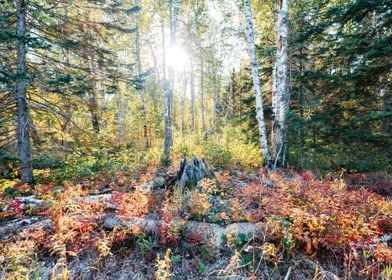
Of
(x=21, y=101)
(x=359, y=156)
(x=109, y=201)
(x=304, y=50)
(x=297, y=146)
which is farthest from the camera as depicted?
(x=304, y=50)

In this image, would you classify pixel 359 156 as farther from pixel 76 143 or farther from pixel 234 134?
pixel 76 143


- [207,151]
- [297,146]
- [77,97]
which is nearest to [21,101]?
[77,97]

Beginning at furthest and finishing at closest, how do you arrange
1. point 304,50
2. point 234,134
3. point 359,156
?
1. point 234,134
2. point 304,50
3. point 359,156

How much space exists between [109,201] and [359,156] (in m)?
8.85

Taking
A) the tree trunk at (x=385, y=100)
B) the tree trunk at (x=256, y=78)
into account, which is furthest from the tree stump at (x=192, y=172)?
the tree trunk at (x=385, y=100)

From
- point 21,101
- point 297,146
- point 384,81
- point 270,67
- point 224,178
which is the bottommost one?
point 224,178

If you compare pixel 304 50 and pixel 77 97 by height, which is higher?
pixel 304 50

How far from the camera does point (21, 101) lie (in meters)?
5.81

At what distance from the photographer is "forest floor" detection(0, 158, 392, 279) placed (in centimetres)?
271

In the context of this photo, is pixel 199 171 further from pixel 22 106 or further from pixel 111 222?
pixel 22 106

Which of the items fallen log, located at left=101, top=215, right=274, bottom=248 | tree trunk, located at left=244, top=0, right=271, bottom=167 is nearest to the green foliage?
tree trunk, located at left=244, top=0, right=271, bottom=167

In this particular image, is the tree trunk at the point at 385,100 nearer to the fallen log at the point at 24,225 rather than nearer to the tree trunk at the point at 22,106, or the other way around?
the fallen log at the point at 24,225

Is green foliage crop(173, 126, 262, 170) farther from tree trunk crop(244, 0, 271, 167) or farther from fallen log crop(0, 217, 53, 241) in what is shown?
fallen log crop(0, 217, 53, 241)

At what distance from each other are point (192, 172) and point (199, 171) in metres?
0.19
